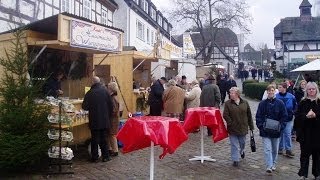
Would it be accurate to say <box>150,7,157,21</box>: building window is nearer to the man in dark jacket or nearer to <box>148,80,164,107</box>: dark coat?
<box>148,80,164,107</box>: dark coat

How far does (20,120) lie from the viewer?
26.5 ft

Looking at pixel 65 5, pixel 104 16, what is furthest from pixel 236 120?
pixel 104 16

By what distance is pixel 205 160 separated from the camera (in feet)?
30.6

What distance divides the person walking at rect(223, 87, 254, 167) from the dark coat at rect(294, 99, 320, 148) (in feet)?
4.21

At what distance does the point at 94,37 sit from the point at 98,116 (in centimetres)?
208

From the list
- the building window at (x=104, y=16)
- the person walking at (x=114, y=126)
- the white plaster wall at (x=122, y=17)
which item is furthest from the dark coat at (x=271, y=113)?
the white plaster wall at (x=122, y=17)

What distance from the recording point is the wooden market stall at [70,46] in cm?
920

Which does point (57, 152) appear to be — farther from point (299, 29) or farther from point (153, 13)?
point (299, 29)

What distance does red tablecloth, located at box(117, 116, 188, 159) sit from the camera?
→ 7043 millimetres

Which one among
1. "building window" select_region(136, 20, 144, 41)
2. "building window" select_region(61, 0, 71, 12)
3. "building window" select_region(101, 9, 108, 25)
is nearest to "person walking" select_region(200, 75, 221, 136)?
"building window" select_region(61, 0, 71, 12)

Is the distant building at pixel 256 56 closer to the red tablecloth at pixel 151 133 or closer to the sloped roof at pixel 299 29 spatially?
the sloped roof at pixel 299 29

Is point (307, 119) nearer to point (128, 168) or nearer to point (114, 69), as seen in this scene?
point (128, 168)

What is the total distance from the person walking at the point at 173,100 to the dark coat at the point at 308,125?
17.4 ft

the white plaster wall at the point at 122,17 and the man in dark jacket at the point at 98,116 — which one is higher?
the white plaster wall at the point at 122,17
